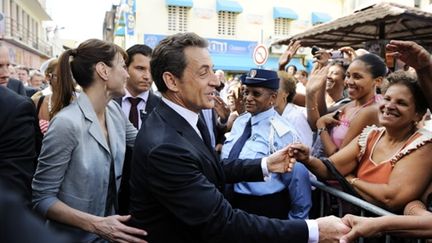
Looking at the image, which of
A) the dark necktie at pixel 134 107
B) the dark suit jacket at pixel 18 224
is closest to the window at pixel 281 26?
the dark necktie at pixel 134 107

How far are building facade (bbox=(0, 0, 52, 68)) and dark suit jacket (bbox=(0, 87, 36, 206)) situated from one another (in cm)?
2713

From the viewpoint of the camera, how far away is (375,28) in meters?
8.45

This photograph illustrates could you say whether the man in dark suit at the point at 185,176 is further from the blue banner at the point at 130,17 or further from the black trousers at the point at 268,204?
the blue banner at the point at 130,17

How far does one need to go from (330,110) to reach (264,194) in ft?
4.63

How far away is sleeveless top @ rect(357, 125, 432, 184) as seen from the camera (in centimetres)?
238

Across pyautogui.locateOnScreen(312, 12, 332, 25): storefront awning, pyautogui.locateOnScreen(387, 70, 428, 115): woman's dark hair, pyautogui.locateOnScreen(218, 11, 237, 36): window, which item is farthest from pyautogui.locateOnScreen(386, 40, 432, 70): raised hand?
pyautogui.locateOnScreen(312, 12, 332, 25): storefront awning

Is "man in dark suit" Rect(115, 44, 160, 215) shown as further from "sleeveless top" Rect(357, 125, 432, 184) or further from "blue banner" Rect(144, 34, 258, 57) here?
"blue banner" Rect(144, 34, 258, 57)

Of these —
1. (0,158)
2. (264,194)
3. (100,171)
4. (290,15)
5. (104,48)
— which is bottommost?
(264,194)

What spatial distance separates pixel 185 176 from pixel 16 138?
2.65 feet

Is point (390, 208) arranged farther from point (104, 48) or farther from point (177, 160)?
point (104, 48)

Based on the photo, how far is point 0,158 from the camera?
188cm

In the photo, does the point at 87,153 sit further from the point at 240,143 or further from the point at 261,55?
the point at 261,55

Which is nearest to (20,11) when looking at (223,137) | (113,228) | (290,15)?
(290,15)

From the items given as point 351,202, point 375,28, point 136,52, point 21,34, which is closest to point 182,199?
point 351,202
